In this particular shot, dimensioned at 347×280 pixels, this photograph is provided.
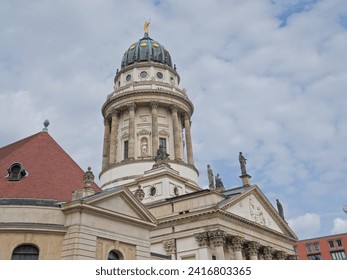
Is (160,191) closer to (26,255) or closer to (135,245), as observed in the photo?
(135,245)

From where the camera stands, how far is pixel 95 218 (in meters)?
23.8

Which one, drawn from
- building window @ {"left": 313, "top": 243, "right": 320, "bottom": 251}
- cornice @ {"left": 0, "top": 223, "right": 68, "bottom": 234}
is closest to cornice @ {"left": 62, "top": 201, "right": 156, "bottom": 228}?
cornice @ {"left": 0, "top": 223, "right": 68, "bottom": 234}

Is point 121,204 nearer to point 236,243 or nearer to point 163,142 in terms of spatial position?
point 236,243

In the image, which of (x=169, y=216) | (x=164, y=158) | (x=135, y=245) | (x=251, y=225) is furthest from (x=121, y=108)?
(x=135, y=245)

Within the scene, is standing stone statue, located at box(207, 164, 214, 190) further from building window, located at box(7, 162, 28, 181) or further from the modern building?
the modern building

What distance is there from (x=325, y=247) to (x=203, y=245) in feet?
206

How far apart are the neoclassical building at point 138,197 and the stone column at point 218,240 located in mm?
91

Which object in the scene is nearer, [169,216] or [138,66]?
[169,216]

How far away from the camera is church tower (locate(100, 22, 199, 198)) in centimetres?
4747

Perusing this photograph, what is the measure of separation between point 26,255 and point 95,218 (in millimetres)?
4314

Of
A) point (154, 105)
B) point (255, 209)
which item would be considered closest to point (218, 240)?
point (255, 209)

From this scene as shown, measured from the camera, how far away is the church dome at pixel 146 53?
186 ft

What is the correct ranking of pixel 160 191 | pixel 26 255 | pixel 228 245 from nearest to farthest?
pixel 26 255, pixel 228 245, pixel 160 191

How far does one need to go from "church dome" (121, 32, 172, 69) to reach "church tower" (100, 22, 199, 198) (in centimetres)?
15
